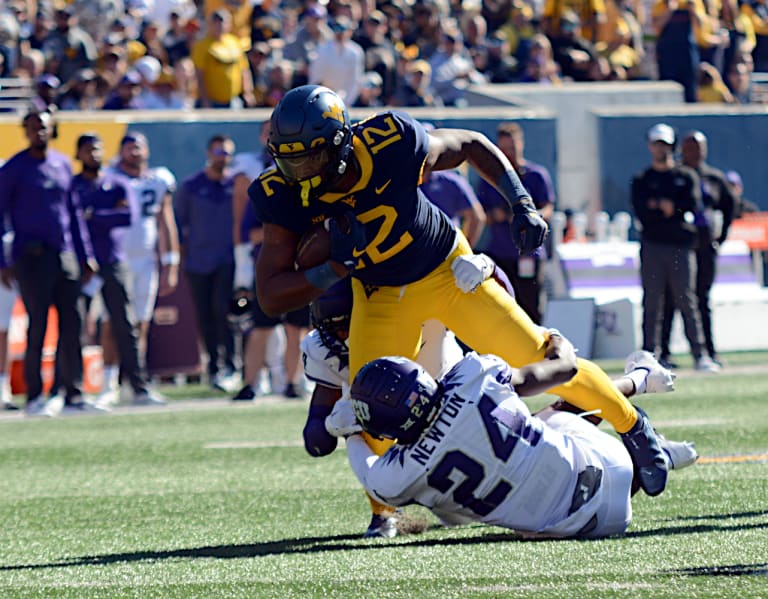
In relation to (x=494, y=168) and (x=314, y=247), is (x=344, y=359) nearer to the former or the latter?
(x=314, y=247)

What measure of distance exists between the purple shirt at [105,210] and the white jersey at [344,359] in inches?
239

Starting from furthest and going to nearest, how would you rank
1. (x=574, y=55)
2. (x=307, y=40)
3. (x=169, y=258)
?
(x=574, y=55)
(x=307, y=40)
(x=169, y=258)

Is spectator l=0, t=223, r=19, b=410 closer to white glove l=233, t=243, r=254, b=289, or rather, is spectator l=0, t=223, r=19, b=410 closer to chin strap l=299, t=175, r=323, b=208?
white glove l=233, t=243, r=254, b=289

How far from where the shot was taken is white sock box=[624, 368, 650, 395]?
5816 mm

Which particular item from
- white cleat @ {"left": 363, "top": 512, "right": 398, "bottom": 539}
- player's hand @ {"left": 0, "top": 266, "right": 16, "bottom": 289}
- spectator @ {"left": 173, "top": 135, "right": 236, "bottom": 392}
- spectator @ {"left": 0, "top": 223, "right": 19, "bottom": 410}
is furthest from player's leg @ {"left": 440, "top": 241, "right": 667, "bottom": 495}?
spectator @ {"left": 173, "top": 135, "right": 236, "bottom": 392}

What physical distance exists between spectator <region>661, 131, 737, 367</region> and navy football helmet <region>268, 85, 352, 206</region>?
7856 mm

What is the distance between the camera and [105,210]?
1171cm

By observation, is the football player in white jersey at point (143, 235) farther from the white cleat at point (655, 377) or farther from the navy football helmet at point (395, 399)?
the navy football helmet at point (395, 399)

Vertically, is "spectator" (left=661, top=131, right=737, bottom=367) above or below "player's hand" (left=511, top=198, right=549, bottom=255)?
below

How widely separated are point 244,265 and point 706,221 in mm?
3813

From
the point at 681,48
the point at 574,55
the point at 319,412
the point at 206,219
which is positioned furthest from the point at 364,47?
the point at 319,412

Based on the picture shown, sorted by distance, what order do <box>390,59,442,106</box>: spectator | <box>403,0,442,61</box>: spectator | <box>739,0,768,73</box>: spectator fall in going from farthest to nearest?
<box>739,0,768,73</box>: spectator, <box>403,0,442,61</box>: spectator, <box>390,59,442,106</box>: spectator

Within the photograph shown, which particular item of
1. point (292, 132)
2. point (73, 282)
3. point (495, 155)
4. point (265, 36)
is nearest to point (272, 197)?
point (292, 132)

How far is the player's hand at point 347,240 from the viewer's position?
5414 mm
